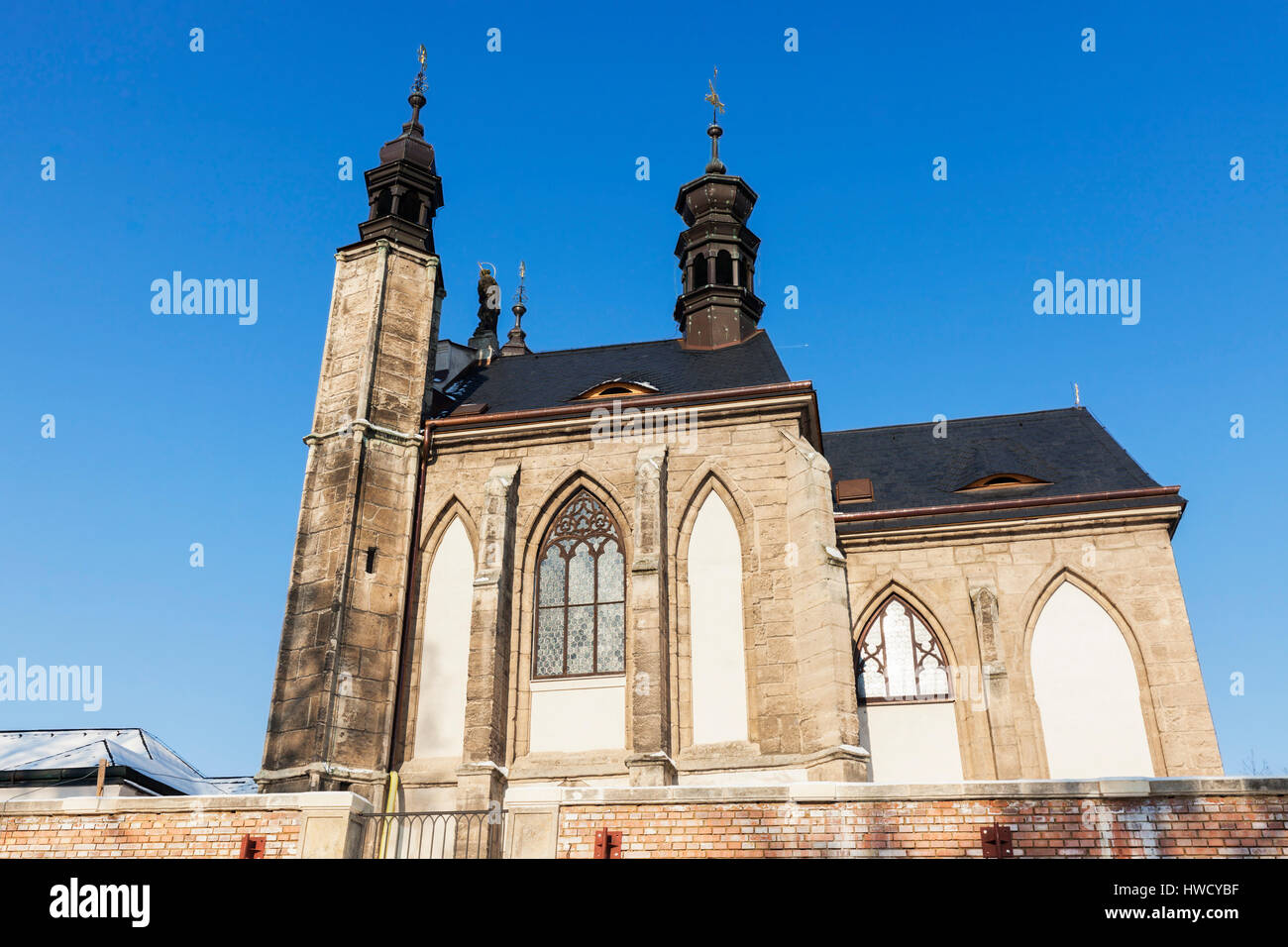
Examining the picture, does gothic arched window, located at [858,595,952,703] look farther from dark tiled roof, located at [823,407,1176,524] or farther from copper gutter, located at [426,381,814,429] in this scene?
copper gutter, located at [426,381,814,429]

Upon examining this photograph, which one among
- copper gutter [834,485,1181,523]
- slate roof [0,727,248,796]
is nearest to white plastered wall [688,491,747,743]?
copper gutter [834,485,1181,523]

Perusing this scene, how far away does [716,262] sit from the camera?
1122 inches

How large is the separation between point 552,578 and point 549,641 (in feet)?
4.04

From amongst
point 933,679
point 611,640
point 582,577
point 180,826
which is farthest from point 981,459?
point 180,826

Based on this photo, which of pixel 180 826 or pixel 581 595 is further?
pixel 581 595

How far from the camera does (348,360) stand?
70.6ft

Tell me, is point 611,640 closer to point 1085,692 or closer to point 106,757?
point 1085,692

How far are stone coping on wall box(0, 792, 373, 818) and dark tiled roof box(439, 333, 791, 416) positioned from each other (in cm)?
1196

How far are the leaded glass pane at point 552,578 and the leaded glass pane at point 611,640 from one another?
2.87 ft

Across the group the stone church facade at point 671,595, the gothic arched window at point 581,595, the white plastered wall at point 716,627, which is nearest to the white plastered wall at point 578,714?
the stone church facade at point 671,595
